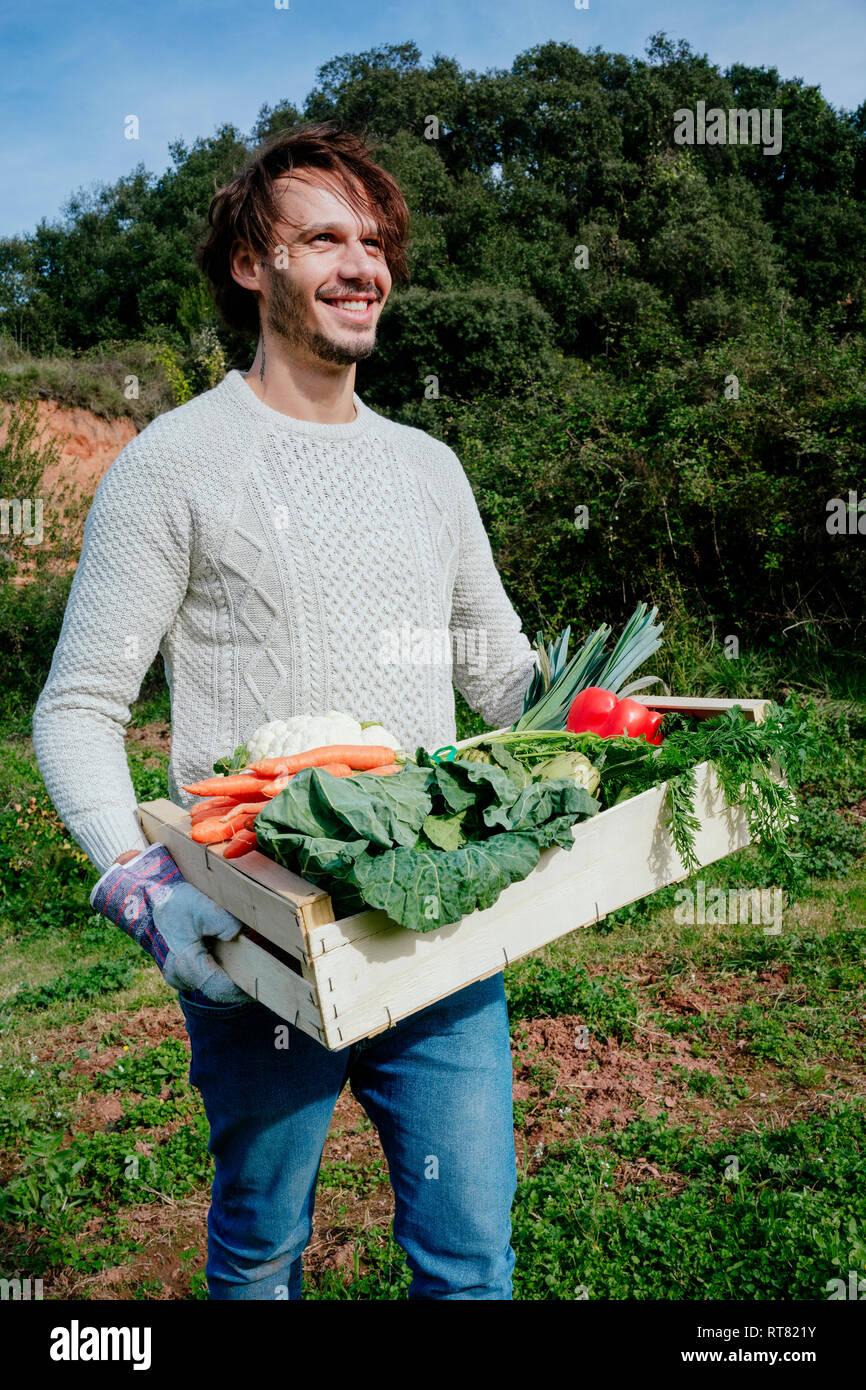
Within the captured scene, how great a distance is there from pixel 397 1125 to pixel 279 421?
58.2 inches

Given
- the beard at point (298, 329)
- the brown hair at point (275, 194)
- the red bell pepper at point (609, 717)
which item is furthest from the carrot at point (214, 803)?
the brown hair at point (275, 194)

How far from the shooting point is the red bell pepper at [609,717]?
2.18m

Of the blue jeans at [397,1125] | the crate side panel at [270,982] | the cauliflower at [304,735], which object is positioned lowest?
the blue jeans at [397,1125]

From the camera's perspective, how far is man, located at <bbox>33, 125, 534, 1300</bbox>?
187 centimetres

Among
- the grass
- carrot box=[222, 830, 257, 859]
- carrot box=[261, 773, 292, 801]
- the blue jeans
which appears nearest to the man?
the blue jeans

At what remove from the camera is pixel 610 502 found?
851 centimetres

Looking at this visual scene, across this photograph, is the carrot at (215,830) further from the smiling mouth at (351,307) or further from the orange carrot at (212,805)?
the smiling mouth at (351,307)

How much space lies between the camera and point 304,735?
1.87 meters

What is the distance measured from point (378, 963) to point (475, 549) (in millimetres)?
1231

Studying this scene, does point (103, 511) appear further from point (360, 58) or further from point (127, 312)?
point (360, 58)

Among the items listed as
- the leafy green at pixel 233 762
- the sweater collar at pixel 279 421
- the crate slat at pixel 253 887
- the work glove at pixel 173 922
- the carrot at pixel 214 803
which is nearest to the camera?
the crate slat at pixel 253 887

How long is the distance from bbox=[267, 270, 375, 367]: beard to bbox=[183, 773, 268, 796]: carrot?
2.94 ft

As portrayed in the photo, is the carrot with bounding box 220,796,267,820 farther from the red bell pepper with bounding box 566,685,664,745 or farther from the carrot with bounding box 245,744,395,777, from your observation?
the red bell pepper with bounding box 566,685,664,745

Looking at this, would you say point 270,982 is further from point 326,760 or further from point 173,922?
point 326,760
